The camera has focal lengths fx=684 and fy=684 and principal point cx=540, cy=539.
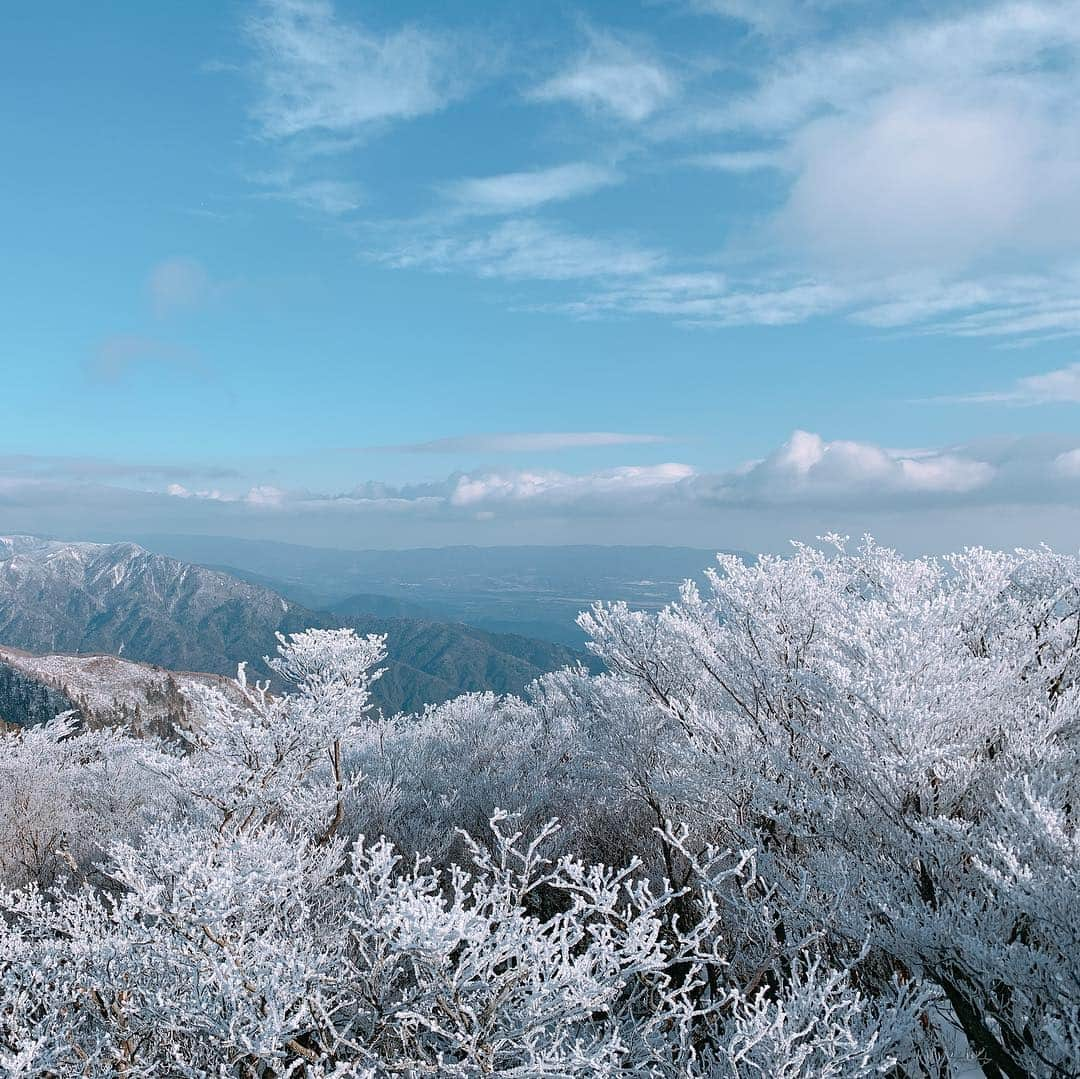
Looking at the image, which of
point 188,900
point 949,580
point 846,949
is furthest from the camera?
point 949,580

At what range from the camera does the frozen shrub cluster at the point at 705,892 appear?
602 cm

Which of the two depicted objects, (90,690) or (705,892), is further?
(90,690)

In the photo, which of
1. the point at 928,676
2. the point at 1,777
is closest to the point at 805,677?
the point at 928,676

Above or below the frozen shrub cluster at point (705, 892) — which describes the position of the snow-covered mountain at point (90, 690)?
below

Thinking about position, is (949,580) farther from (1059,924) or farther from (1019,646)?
(1059,924)

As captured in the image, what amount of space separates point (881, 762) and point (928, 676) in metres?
1.32

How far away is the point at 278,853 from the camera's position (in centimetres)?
987

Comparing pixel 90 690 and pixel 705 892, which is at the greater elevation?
pixel 705 892

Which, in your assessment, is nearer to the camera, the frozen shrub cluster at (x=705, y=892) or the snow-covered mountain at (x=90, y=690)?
the frozen shrub cluster at (x=705, y=892)

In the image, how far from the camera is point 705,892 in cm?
723

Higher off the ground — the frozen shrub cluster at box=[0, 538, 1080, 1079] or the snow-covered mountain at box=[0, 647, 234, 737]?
the frozen shrub cluster at box=[0, 538, 1080, 1079]

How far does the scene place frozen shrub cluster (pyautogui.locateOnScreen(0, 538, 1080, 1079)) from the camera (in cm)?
602

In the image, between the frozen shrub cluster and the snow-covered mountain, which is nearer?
the frozen shrub cluster

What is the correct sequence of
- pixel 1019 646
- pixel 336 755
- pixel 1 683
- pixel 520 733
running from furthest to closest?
pixel 1 683 < pixel 520 733 < pixel 336 755 < pixel 1019 646
